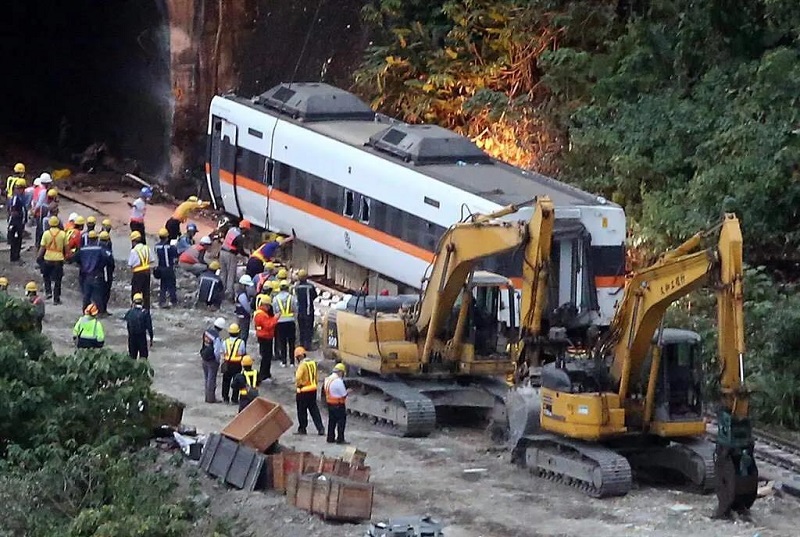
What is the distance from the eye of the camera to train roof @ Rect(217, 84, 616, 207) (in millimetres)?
26562

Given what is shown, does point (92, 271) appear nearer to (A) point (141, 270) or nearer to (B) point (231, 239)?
(A) point (141, 270)

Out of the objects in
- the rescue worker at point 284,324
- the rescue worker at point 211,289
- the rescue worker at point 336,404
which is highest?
the rescue worker at point 211,289

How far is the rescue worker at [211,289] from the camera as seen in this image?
29.6 meters

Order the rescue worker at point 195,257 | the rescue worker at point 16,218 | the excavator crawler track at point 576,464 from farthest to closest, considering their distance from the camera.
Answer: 1. the rescue worker at point 16,218
2. the rescue worker at point 195,257
3. the excavator crawler track at point 576,464

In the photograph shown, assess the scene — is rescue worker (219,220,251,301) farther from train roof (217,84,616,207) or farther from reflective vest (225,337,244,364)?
reflective vest (225,337,244,364)

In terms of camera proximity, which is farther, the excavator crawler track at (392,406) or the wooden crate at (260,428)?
the excavator crawler track at (392,406)

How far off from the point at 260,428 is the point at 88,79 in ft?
77.2

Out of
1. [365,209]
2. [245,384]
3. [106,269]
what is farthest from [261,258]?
[245,384]

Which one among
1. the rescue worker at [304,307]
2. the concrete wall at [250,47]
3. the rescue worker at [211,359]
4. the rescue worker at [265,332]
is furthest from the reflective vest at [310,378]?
the concrete wall at [250,47]

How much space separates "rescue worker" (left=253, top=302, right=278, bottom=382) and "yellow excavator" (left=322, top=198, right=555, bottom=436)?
148 centimetres

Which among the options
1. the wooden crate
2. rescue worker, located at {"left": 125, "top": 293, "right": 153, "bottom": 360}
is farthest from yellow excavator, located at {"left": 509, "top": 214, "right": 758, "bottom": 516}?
rescue worker, located at {"left": 125, "top": 293, "right": 153, "bottom": 360}

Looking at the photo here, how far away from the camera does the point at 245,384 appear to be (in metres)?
23.8

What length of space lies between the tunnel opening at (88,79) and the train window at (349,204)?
10.3 metres

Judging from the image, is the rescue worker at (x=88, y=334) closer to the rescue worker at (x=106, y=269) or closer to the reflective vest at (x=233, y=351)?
the reflective vest at (x=233, y=351)
